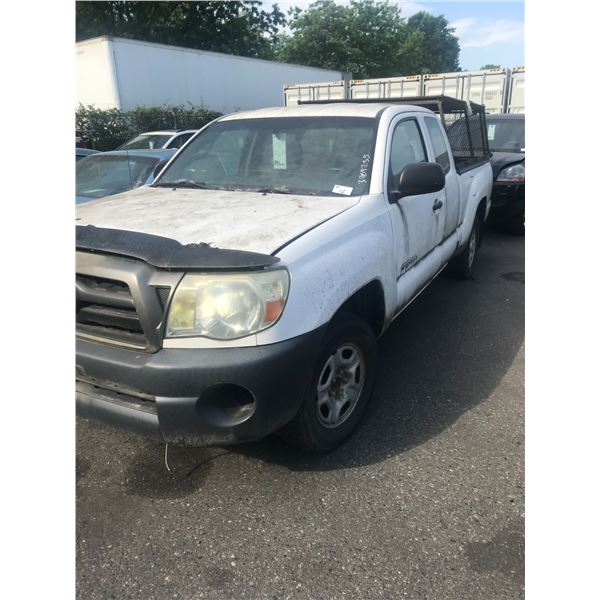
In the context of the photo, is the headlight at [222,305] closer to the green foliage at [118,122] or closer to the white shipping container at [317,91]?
the white shipping container at [317,91]

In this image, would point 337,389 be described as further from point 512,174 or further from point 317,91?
point 317,91

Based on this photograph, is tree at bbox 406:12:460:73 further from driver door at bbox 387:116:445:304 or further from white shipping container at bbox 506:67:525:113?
driver door at bbox 387:116:445:304

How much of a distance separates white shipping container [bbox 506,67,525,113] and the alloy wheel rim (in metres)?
11.5

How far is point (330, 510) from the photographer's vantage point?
7.80ft

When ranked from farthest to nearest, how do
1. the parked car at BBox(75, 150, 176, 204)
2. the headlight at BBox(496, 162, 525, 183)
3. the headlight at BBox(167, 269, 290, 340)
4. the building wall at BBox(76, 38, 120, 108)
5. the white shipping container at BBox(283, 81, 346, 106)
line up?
1. the building wall at BBox(76, 38, 120, 108)
2. the white shipping container at BBox(283, 81, 346, 106)
3. the headlight at BBox(496, 162, 525, 183)
4. the parked car at BBox(75, 150, 176, 204)
5. the headlight at BBox(167, 269, 290, 340)

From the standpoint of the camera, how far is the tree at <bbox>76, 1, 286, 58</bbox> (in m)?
27.3

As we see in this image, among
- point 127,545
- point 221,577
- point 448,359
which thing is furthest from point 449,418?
point 127,545

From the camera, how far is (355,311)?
119 inches

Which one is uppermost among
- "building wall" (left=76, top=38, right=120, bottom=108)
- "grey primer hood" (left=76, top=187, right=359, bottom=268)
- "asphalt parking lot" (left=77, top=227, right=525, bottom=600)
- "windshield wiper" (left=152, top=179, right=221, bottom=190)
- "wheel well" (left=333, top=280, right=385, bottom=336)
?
"building wall" (left=76, top=38, right=120, bottom=108)

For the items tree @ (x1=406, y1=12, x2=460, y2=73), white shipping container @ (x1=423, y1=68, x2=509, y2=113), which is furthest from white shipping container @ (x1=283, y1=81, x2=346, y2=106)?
tree @ (x1=406, y1=12, x2=460, y2=73)

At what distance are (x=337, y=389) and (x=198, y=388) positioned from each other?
35.8 inches

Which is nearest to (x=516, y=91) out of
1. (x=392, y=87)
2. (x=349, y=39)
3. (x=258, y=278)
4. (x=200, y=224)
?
(x=392, y=87)

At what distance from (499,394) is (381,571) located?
1.72 meters

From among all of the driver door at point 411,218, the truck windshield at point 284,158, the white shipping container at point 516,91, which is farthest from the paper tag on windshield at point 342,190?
the white shipping container at point 516,91
